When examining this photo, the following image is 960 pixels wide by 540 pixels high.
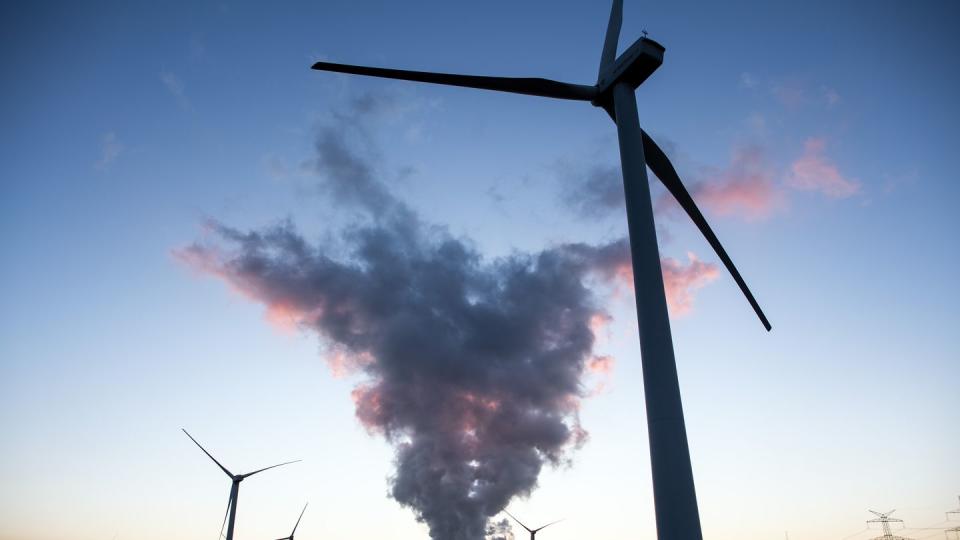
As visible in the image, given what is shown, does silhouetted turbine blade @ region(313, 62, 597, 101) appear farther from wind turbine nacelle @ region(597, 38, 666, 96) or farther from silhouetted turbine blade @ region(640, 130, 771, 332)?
silhouetted turbine blade @ region(640, 130, 771, 332)

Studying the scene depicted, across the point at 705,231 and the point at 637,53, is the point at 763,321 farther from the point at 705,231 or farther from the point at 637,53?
the point at 637,53

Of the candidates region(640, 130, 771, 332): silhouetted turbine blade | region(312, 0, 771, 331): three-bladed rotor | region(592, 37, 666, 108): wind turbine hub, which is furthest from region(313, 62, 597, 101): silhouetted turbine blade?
region(640, 130, 771, 332): silhouetted turbine blade

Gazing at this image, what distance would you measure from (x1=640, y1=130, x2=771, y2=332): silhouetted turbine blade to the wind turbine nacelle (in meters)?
3.98

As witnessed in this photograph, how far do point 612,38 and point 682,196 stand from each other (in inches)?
406

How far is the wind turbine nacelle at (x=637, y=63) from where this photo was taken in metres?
26.7

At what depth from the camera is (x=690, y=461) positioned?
60.5 feet

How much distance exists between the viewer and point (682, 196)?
3216 centimetres

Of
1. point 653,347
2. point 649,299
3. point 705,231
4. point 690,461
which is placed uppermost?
point 705,231

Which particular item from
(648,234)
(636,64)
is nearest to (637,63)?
(636,64)

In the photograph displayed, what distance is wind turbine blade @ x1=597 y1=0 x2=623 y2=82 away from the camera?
99.3 ft

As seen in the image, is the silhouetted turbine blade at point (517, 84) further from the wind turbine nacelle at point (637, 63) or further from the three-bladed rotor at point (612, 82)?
the wind turbine nacelle at point (637, 63)

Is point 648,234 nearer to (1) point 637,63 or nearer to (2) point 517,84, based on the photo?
(1) point 637,63

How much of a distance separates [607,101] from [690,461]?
1904 cm

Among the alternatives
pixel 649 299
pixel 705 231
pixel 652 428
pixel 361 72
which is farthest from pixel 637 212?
pixel 361 72
